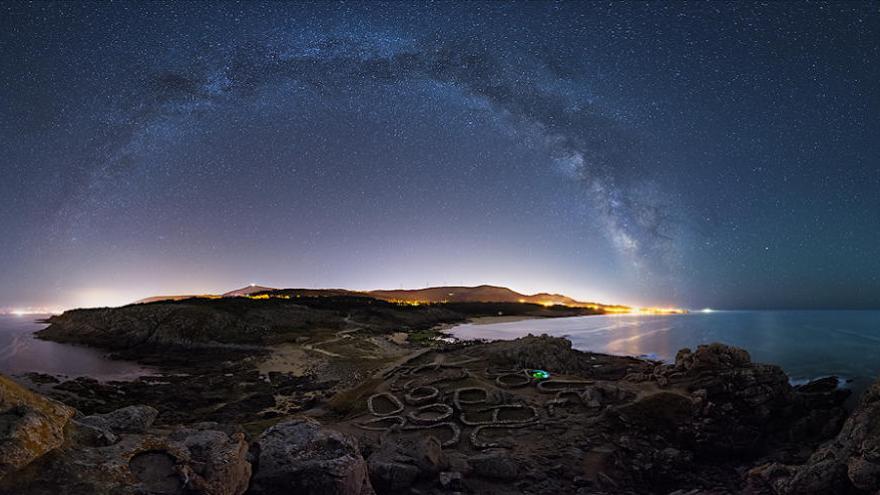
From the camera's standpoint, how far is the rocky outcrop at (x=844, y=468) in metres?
10.4

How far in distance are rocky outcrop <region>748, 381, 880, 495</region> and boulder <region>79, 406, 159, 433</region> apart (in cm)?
1619

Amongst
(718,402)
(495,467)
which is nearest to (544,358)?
(718,402)

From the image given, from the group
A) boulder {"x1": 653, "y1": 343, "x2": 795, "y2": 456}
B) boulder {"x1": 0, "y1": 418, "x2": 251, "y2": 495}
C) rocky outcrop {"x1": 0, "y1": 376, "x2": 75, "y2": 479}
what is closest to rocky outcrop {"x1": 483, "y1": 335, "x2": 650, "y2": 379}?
boulder {"x1": 653, "y1": 343, "x2": 795, "y2": 456}

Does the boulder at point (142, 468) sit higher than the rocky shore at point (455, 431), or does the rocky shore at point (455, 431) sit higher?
the boulder at point (142, 468)

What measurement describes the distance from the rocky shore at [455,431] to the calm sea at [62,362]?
13.9 feet

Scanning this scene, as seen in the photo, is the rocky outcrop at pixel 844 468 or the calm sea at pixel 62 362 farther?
the calm sea at pixel 62 362

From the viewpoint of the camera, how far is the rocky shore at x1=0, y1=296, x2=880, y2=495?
693 centimetres

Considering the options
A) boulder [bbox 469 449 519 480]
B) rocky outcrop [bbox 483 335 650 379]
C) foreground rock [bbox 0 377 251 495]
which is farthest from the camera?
rocky outcrop [bbox 483 335 650 379]

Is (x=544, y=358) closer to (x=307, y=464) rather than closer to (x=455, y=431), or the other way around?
(x=455, y=431)

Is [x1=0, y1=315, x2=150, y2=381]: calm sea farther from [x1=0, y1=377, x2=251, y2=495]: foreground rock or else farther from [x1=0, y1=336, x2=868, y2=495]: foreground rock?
[x1=0, y1=377, x2=251, y2=495]: foreground rock

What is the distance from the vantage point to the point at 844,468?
36.2 feet

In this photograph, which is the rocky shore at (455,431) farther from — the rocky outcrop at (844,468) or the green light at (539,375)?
the green light at (539,375)

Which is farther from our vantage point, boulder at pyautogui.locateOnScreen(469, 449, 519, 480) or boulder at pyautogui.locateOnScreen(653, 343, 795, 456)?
boulder at pyautogui.locateOnScreen(653, 343, 795, 456)

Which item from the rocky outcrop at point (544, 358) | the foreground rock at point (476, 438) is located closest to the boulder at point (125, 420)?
the foreground rock at point (476, 438)
